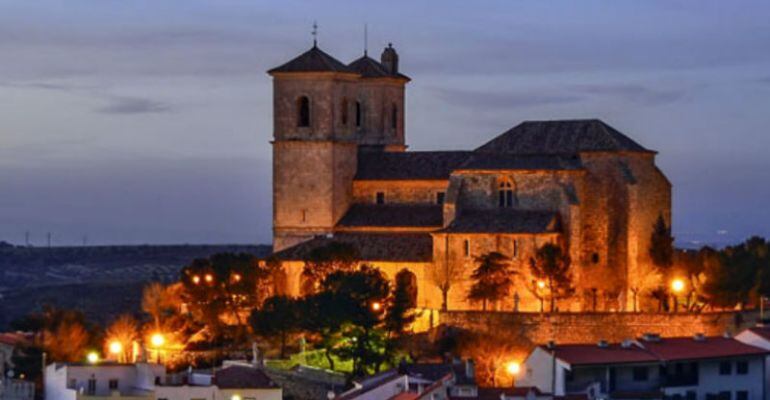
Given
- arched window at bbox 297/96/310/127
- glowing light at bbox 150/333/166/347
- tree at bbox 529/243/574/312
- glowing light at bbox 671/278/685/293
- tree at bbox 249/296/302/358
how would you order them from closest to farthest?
tree at bbox 249/296/302/358, tree at bbox 529/243/574/312, glowing light at bbox 150/333/166/347, glowing light at bbox 671/278/685/293, arched window at bbox 297/96/310/127

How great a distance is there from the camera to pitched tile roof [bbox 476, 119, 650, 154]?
3442 inches

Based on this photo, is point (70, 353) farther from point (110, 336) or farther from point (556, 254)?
point (556, 254)

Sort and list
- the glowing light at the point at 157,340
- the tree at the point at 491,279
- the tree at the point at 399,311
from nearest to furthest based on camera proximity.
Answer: the tree at the point at 399,311, the tree at the point at 491,279, the glowing light at the point at 157,340

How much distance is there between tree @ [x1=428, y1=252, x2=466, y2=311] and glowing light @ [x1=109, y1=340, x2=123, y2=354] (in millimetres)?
11262

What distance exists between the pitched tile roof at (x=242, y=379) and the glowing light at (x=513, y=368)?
727cm

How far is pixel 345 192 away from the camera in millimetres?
94062

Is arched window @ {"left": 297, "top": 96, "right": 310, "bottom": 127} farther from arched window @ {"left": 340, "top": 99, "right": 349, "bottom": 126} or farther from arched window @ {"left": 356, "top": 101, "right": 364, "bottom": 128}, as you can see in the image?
arched window @ {"left": 356, "top": 101, "right": 364, "bottom": 128}

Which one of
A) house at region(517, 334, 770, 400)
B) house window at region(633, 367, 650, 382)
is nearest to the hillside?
house at region(517, 334, 770, 400)

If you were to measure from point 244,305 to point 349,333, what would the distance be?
767 centimetres

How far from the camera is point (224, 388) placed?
73.2 metres

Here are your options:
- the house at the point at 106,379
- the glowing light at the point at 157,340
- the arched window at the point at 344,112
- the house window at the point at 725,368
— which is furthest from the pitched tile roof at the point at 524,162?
the house at the point at 106,379

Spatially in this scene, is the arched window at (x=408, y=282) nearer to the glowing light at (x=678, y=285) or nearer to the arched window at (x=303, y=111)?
the arched window at (x=303, y=111)

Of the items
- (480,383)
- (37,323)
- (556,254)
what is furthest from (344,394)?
(37,323)

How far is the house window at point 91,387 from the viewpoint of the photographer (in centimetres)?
7431
